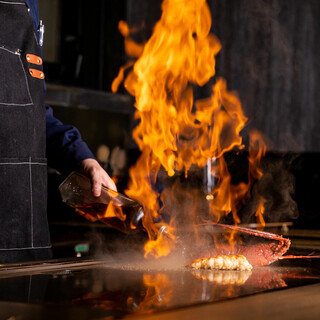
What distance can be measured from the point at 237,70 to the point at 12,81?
265 cm

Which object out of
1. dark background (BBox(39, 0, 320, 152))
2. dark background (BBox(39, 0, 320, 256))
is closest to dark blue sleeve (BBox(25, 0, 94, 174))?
dark background (BBox(39, 0, 320, 256))

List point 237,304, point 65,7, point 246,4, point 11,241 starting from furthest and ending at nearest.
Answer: point 246,4 < point 65,7 < point 11,241 < point 237,304

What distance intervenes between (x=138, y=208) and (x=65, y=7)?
7.92ft

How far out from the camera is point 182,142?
3.79m

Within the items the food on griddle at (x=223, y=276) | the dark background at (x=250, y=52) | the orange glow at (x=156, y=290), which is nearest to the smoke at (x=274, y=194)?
the dark background at (x=250, y=52)

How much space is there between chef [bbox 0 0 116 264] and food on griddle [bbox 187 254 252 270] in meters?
0.42

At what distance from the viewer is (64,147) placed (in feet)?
5.88

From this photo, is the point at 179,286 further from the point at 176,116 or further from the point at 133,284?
the point at 176,116

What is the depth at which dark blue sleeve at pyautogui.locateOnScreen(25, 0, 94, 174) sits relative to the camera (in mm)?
1744

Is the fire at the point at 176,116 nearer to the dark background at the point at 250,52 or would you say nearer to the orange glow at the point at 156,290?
the dark background at the point at 250,52

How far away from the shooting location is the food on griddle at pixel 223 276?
3.75 feet

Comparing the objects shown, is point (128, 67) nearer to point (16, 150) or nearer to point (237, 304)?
point (16, 150)

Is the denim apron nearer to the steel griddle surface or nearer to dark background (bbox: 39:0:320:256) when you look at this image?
the steel griddle surface

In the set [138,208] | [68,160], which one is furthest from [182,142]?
[138,208]
